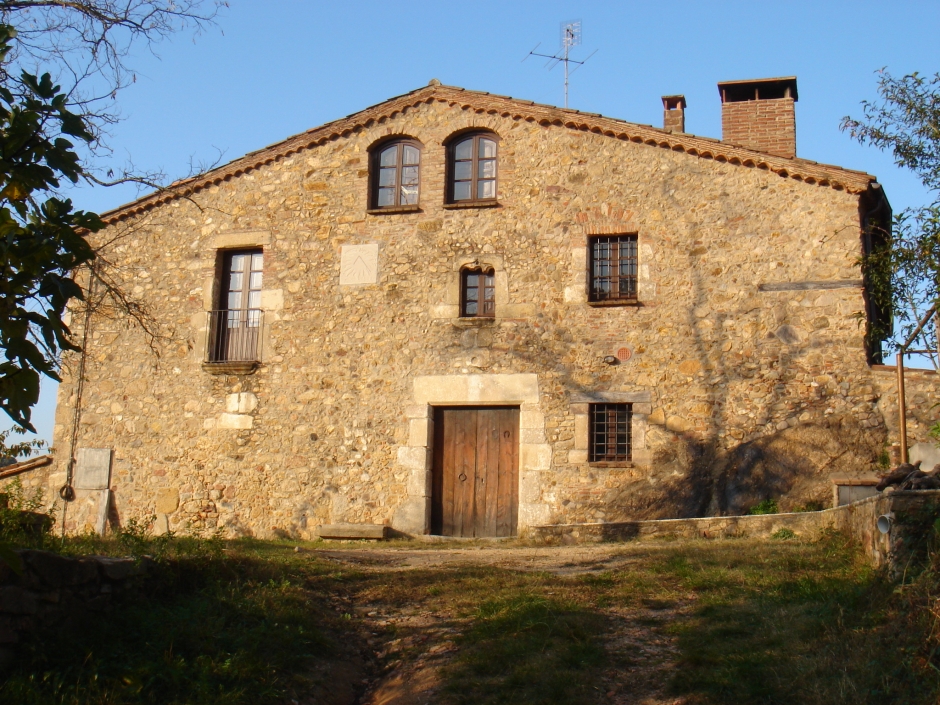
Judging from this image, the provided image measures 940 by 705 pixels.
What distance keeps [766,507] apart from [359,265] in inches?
243

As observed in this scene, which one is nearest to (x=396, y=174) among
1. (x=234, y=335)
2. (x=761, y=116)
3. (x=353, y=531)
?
(x=234, y=335)

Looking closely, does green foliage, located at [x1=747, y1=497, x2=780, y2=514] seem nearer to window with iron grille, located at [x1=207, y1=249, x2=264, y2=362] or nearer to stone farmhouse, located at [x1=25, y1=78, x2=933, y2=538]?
stone farmhouse, located at [x1=25, y1=78, x2=933, y2=538]

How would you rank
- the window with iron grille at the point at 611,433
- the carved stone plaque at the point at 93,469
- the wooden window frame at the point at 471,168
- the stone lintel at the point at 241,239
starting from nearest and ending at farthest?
the window with iron grille at the point at 611,433 < the wooden window frame at the point at 471,168 < the carved stone plaque at the point at 93,469 < the stone lintel at the point at 241,239

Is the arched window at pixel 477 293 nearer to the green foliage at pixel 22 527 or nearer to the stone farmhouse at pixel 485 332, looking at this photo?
the stone farmhouse at pixel 485 332

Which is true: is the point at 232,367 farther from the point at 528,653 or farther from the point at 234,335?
the point at 528,653

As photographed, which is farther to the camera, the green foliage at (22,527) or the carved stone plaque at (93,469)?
the carved stone plaque at (93,469)

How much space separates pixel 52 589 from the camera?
5.69m

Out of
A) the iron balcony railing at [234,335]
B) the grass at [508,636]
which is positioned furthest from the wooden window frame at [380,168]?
the grass at [508,636]

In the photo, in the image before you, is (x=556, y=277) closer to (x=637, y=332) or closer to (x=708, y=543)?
(x=637, y=332)

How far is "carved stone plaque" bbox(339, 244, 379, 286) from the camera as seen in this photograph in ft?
43.6

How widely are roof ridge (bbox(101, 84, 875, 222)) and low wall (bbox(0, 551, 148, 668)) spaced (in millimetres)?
6497

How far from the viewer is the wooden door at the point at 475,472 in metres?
12.4

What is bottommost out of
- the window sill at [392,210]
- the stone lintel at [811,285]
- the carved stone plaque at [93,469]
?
the carved stone plaque at [93,469]

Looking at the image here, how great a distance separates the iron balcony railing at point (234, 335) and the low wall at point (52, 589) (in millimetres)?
7309
